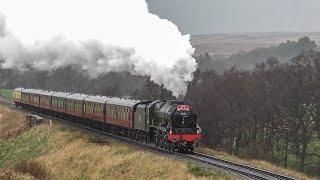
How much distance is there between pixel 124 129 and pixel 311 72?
28.4 metres

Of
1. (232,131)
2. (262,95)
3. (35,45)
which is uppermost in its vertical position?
(35,45)

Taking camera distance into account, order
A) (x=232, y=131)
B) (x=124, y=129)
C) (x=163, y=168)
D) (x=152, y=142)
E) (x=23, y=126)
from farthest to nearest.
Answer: (x=232, y=131), (x=23, y=126), (x=124, y=129), (x=152, y=142), (x=163, y=168)

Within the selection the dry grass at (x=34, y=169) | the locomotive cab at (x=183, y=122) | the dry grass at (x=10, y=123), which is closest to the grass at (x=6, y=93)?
the dry grass at (x=10, y=123)

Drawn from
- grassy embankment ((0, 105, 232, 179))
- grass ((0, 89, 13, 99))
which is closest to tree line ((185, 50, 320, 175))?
grassy embankment ((0, 105, 232, 179))

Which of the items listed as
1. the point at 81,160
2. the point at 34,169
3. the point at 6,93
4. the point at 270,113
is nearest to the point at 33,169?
the point at 34,169

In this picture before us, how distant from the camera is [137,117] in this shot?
129 feet

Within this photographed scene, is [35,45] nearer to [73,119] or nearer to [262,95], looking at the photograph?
[73,119]

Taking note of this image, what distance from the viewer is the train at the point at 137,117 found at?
110 feet

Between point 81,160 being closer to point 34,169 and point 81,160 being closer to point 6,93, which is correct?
point 34,169

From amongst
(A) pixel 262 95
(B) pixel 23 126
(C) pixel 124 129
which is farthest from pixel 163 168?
(A) pixel 262 95

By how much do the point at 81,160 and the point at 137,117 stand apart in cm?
643

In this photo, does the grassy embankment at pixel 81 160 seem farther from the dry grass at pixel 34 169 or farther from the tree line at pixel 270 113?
Answer: the tree line at pixel 270 113

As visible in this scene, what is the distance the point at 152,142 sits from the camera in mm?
38219

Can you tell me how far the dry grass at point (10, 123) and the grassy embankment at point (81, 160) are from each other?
384 cm
